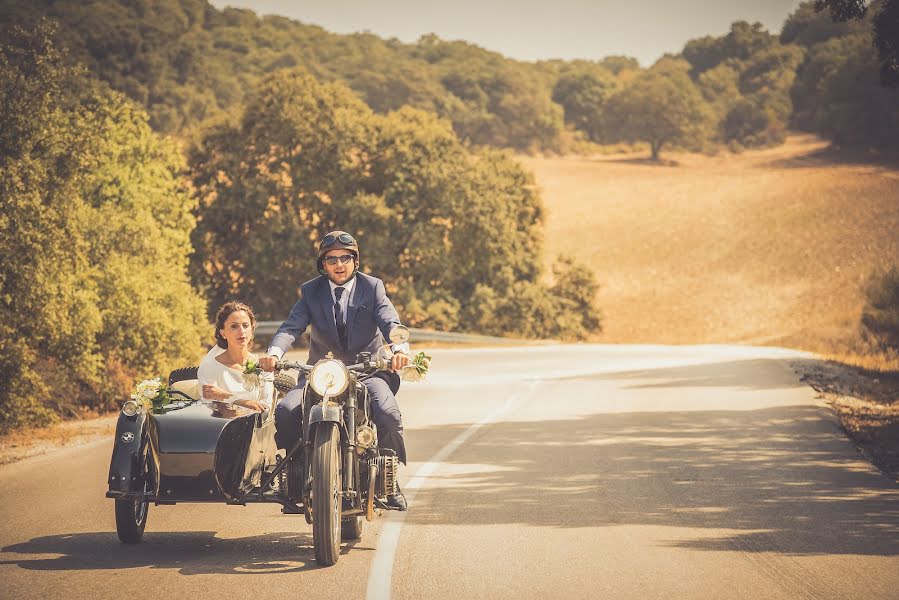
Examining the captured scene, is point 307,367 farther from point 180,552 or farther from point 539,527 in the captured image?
point 539,527

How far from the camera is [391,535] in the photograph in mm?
9273

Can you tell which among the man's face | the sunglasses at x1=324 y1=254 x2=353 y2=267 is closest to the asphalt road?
the man's face

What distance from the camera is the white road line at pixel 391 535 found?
756 cm

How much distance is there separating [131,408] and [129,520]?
0.76 m

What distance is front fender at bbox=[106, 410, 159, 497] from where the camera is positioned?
8.63 m

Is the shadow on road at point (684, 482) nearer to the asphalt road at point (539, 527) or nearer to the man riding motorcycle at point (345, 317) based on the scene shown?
the asphalt road at point (539, 527)

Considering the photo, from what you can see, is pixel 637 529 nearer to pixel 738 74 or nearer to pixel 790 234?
pixel 790 234

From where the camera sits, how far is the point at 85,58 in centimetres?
8125

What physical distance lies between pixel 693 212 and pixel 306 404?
89.0 metres

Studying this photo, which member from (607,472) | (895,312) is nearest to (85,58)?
(895,312)

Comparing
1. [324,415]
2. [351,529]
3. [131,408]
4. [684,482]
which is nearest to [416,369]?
[324,415]

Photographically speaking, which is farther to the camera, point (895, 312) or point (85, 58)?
point (85, 58)

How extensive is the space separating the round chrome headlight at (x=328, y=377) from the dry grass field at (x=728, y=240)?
36486mm

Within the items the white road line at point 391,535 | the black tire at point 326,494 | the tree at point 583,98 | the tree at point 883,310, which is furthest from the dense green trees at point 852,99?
the black tire at point 326,494
